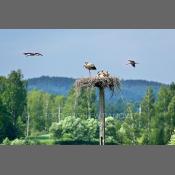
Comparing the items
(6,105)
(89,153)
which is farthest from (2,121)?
(89,153)

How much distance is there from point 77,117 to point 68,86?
3.14 feet

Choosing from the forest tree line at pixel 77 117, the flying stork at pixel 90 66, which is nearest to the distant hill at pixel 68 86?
the forest tree line at pixel 77 117

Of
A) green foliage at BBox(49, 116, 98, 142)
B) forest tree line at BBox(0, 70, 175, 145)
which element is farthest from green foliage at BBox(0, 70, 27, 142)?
green foliage at BBox(49, 116, 98, 142)

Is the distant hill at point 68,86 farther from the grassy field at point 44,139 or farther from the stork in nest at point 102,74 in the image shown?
the stork in nest at point 102,74

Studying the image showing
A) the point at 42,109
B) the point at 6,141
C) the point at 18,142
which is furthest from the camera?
the point at 42,109

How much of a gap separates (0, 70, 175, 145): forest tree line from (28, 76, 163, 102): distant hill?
0.35ft

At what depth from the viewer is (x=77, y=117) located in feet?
69.3

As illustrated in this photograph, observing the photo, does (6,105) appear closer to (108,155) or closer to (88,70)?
(88,70)

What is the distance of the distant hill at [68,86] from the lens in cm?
2008

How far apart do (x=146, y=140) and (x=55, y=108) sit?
70.5 inches

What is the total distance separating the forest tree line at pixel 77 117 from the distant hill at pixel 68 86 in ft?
0.35

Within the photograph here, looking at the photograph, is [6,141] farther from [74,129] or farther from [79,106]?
[79,106]

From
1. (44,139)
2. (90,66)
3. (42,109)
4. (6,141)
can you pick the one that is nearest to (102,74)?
(90,66)

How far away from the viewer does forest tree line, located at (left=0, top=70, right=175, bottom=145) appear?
816 inches
